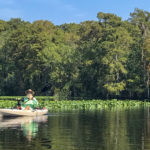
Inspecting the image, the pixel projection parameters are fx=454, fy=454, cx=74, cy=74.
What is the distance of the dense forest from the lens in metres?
68.1

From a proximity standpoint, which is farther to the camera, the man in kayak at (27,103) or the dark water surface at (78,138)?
the man in kayak at (27,103)

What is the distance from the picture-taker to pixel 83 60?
7400 cm

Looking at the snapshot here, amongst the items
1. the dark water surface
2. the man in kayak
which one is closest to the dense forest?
the man in kayak

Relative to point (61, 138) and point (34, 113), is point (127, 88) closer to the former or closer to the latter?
point (34, 113)

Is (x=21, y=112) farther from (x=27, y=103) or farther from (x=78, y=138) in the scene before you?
(x=78, y=138)

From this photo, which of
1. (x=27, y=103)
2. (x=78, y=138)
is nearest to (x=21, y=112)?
(x=27, y=103)

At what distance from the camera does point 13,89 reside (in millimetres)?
82938

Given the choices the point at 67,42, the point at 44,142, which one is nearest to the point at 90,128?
the point at 44,142

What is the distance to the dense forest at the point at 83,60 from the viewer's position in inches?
2682

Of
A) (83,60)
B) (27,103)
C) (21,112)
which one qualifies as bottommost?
(21,112)

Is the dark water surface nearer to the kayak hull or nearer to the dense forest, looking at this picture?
the kayak hull

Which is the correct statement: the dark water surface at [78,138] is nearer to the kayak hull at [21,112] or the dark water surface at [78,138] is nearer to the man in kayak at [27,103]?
the kayak hull at [21,112]

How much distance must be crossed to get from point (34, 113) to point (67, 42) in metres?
51.6

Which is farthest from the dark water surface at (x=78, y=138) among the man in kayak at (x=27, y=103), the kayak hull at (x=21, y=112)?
the man in kayak at (x=27, y=103)
